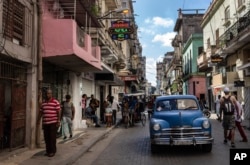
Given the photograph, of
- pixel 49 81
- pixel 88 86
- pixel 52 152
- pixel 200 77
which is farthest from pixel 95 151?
pixel 200 77

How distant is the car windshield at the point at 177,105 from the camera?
13125mm

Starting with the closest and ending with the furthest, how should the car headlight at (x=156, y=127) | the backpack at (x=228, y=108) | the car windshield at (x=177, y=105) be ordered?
the car headlight at (x=156, y=127) → the car windshield at (x=177, y=105) → the backpack at (x=228, y=108)

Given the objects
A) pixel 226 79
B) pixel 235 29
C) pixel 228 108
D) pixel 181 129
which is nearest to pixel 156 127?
pixel 181 129

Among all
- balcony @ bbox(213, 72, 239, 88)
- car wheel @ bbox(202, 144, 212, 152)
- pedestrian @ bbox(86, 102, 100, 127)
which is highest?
balcony @ bbox(213, 72, 239, 88)

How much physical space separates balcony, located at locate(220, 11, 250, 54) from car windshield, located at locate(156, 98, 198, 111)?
12.4 m

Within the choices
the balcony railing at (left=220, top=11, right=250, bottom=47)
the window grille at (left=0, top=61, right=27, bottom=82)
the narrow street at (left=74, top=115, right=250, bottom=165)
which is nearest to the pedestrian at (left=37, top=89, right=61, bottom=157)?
the narrow street at (left=74, top=115, right=250, bottom=165)

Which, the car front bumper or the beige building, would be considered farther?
the beige building

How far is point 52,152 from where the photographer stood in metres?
11.6

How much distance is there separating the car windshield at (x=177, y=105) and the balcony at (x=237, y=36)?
12371mm

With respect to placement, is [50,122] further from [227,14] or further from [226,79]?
[227,14]

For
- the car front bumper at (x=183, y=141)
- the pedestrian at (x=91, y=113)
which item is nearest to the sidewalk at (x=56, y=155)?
the car front bumper at (x=183, y=141)

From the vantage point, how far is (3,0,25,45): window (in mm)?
11633

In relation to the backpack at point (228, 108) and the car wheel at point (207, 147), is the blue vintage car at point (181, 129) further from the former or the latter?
the backpack at point (228, 108)

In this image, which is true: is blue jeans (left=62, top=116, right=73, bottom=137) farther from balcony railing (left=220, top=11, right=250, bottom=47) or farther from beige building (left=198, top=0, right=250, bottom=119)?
balcony railing (left=220, top=11, right=250, bottom=47)
